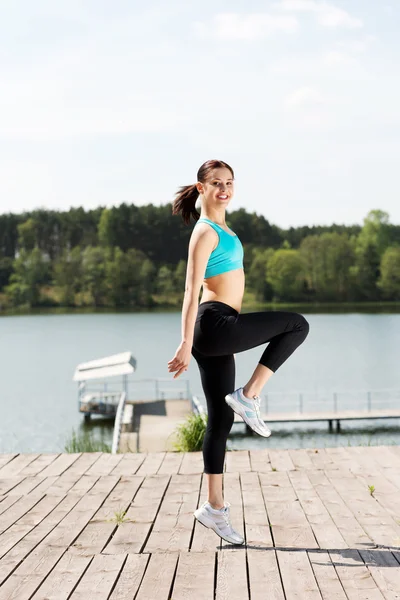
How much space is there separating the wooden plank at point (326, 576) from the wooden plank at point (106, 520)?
76cm

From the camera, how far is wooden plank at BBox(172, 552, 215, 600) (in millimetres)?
2252

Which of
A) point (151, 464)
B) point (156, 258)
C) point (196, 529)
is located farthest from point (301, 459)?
point (156, 258)

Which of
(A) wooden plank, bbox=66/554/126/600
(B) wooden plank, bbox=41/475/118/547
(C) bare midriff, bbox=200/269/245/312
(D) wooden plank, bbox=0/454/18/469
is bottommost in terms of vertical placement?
(D) wooden plank, bbox=0/454/18/469

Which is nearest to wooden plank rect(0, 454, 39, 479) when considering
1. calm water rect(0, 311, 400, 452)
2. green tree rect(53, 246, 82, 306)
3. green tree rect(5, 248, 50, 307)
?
calm water rect(0, 311, 400, 452)

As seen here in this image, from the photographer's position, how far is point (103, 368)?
2709 cm

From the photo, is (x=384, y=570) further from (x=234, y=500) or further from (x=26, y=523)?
(x=26, y=523)

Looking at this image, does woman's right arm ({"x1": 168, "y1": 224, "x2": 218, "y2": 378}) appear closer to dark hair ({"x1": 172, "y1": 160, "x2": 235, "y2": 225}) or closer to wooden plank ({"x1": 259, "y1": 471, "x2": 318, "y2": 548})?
dark hair ({"x1": 172, "y1": 160, "x2": 235, "y2": 225})

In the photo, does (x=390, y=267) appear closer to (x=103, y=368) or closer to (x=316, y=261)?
(x=316, y=261)

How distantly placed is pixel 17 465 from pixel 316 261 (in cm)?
6446

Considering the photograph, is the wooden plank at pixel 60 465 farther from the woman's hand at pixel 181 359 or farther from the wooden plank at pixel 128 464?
the woman's hand at pixel 181 359

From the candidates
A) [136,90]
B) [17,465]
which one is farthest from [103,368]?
[136,90]

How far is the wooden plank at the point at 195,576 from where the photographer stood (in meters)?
2.25

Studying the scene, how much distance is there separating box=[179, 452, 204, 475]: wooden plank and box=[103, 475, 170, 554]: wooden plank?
0.19m

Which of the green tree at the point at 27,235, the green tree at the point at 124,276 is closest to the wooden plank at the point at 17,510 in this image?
the green tree at the point at 124,276
